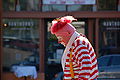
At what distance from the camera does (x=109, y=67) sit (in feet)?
32.8

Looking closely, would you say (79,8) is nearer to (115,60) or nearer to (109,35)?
(109,35)

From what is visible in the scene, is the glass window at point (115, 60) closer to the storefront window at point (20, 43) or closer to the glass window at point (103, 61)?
the glass window at point (103, 61)

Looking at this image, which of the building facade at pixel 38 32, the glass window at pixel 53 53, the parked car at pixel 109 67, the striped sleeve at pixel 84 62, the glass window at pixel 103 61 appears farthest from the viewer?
the glass window at pixel 53 53

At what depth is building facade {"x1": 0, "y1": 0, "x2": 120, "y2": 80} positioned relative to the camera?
11.4 metres

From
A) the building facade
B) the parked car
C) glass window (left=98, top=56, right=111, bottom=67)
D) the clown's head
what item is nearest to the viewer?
the clown's head

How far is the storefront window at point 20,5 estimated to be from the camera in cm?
1154

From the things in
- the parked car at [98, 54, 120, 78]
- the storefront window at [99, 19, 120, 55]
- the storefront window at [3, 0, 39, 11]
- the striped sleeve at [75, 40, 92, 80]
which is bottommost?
the parked car at [98, 54, 120, 78]

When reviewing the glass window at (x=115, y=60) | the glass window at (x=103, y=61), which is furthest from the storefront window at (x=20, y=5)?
the glass window at (x=115, y=60)

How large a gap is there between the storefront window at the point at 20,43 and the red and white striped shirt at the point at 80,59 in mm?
8068

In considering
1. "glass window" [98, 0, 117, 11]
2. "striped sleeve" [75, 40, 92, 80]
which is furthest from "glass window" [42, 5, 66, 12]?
"striped sleeve" [75, 40, 92, 80]

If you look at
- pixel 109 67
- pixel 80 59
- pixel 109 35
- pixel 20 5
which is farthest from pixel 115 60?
pixel 80 59

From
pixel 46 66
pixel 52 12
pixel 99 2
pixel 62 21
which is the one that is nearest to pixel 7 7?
pixel 52 12

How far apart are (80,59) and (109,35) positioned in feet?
27.6

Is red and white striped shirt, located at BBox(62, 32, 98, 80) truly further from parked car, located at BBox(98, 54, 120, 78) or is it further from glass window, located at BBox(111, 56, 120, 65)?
glass window, located at BBox(111, 56, 120, 65)
